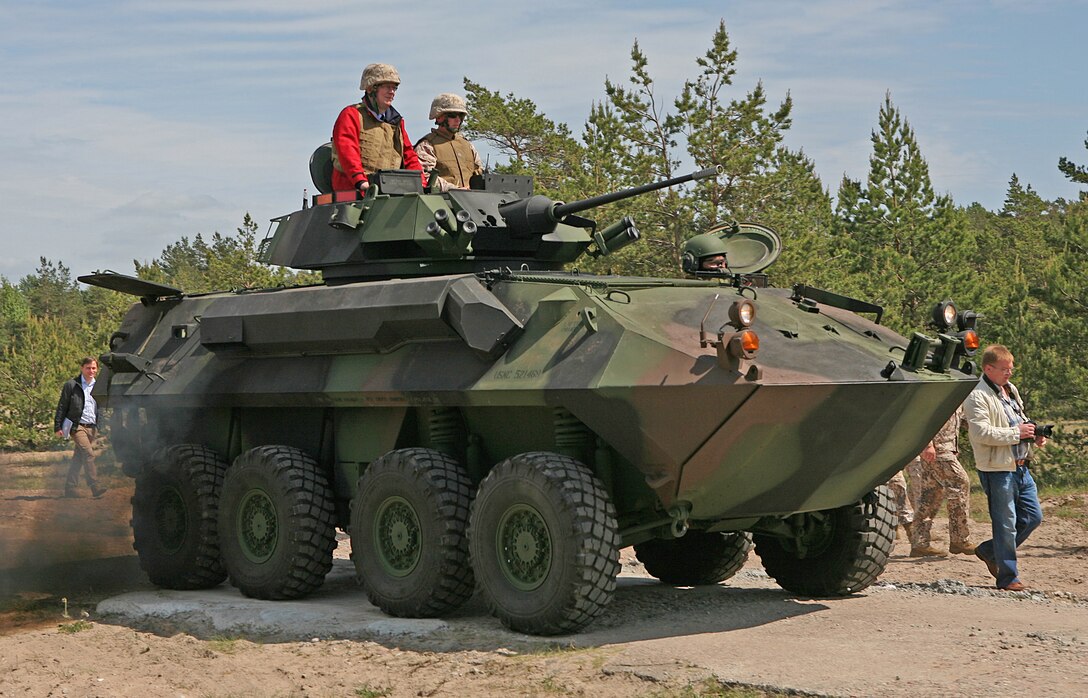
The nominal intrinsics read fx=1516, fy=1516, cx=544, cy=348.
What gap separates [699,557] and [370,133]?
4.19m

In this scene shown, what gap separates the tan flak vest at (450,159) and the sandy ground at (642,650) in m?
3.40

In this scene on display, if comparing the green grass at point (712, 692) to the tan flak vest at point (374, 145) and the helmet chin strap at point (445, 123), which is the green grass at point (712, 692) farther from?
the helmet chin strap at point (445, 123)

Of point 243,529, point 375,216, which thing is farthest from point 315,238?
point 243,529

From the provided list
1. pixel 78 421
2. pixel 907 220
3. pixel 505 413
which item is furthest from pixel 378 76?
pixel 907 220

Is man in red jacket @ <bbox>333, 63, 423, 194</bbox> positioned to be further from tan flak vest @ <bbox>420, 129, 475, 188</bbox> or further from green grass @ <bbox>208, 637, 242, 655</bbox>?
green grass @ <bbox>208, 637, 242, 655</bbox>

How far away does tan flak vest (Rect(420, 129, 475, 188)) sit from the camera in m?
12.4

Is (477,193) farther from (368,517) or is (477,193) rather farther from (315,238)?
(368,517)

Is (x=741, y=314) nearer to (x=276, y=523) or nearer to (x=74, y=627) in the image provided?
(x=276, y=523)

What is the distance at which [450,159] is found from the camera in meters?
12.4

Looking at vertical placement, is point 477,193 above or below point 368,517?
above

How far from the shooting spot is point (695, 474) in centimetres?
863

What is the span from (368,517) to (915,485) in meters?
5.84

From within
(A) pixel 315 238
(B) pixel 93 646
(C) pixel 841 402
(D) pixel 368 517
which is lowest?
(B) pixel 93 646

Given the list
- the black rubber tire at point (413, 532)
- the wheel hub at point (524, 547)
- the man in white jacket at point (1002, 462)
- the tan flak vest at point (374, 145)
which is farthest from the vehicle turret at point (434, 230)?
the man in white jacket at point (1002, 462)
